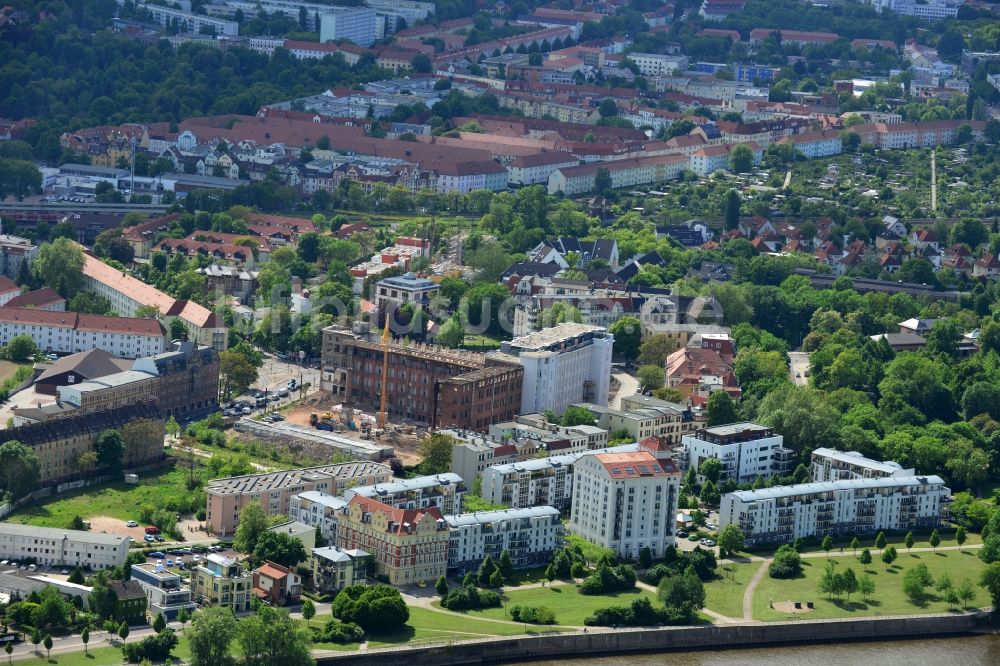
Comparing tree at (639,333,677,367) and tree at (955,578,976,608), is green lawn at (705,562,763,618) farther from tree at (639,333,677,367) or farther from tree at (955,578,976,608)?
tree at (639,333,677,367)

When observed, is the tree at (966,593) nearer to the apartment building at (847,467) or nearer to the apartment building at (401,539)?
the apartment building at (847,467)

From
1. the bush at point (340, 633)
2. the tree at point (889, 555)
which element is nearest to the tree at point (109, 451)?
the bush at point (340, 633)

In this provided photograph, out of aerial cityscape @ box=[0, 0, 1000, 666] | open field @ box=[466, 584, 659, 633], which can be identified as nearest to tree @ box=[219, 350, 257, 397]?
aerial cityscape @ box=[0, 0, 1000, 666]

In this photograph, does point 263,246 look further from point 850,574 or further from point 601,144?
point 850,574

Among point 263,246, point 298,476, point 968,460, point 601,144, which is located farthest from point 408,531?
point 601,144

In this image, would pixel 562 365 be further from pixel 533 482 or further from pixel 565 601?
pixel 565 601

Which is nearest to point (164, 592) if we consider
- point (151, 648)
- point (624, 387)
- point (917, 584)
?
point (151, 648)
